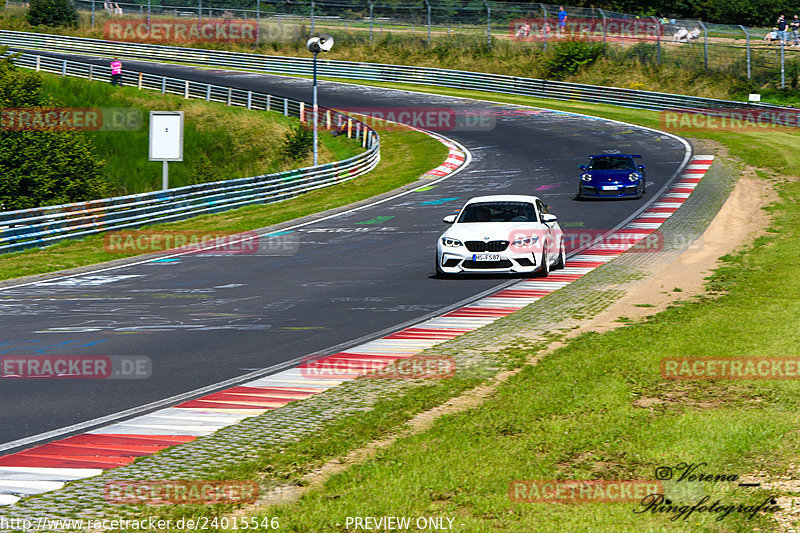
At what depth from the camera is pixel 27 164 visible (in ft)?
135

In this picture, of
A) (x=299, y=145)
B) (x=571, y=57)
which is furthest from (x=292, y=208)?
(x=571, y=57)

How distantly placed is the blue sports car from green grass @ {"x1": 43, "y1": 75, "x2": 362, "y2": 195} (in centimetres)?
1691

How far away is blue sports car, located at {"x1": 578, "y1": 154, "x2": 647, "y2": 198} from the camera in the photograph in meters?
29.3

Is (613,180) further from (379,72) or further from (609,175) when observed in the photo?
(379,72)

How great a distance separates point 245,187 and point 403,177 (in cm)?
747

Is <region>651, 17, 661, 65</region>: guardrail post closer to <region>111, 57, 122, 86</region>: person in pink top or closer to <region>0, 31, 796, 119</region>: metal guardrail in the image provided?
<region>0, 31, 796, 119</region>: metal guardrail

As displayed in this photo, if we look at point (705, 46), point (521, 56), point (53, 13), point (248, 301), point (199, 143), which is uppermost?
point (53, 13)

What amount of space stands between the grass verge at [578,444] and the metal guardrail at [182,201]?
56.5ft

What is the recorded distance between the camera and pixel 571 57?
61062 mm

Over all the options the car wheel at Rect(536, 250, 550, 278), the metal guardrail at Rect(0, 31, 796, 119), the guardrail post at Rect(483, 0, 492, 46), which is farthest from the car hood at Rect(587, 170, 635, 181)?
the guardrail post at Rect(483, 0, 492, 46)

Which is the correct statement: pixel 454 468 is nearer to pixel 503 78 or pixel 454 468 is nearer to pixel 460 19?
pixel 503 78

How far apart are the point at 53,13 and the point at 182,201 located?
181 feet

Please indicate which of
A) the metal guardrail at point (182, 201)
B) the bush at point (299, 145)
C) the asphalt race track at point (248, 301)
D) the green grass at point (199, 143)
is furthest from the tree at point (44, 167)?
the asphalt race track at point (248, 301)

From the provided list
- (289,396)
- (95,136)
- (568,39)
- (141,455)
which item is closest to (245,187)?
(95,136)
